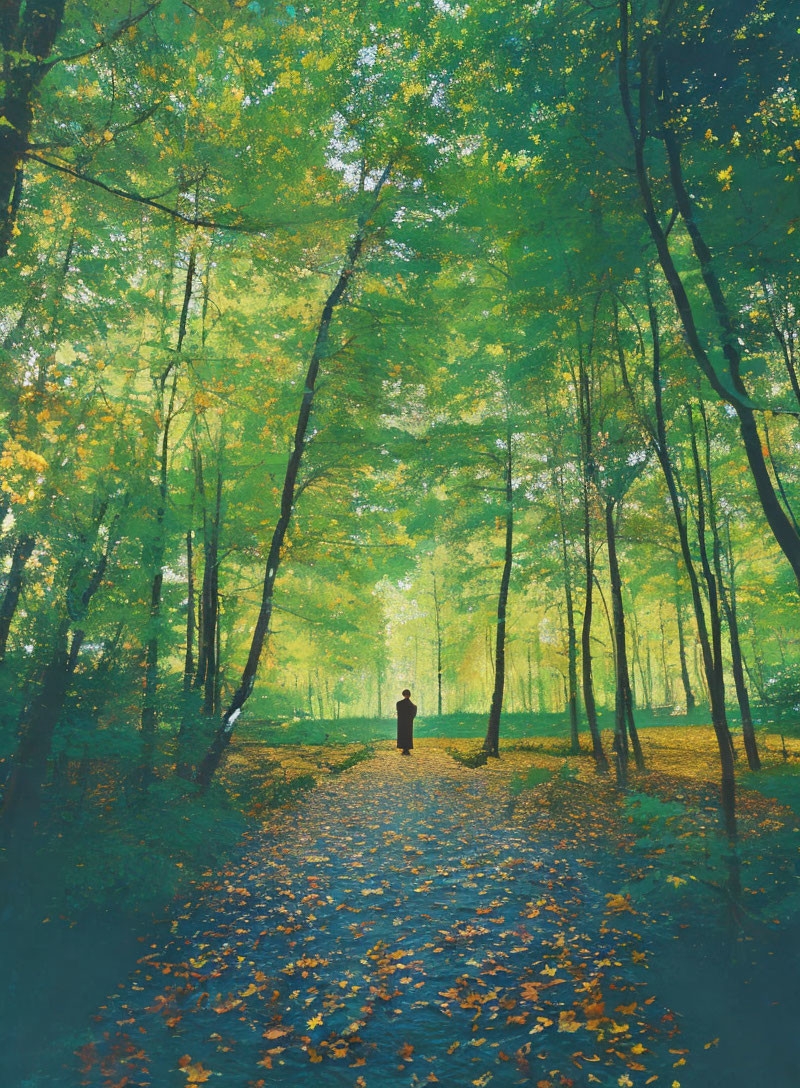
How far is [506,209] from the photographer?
29.5ft

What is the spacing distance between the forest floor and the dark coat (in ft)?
23.1

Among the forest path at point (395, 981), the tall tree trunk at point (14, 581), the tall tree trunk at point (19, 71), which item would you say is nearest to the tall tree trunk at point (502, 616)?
the forest path at point (395, 981)

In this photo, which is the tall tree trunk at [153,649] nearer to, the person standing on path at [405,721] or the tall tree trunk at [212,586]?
the tall tree trunk at [212,586]

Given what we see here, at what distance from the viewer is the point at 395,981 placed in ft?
13.9

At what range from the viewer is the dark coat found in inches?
576

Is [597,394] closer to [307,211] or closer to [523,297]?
[523,297]

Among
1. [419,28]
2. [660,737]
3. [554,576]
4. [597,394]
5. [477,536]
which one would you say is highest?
[419,28]

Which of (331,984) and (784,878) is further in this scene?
(784,878)

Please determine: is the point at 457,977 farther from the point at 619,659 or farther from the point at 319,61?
the point at 319,61

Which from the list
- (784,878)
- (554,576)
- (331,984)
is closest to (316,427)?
(554,576)

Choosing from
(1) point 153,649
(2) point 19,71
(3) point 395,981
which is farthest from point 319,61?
(3) point 395,981

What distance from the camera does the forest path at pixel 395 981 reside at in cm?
335

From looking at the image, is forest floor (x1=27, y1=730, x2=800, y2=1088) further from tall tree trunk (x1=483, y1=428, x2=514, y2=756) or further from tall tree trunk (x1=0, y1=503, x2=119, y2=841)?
tall tree trunk (x1=483, y1=428, x2=514, y2=756)

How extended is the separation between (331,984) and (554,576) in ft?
40.2
